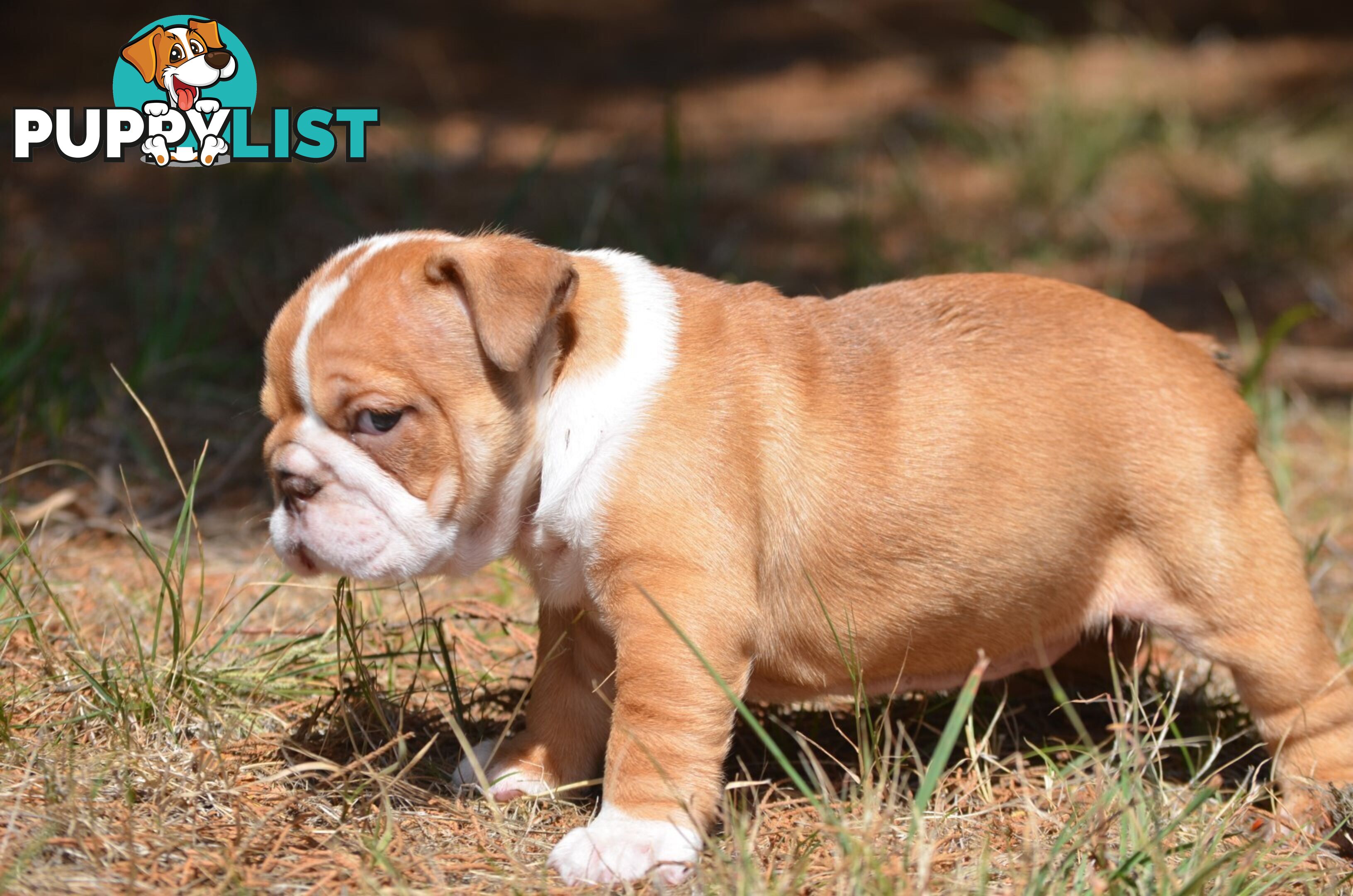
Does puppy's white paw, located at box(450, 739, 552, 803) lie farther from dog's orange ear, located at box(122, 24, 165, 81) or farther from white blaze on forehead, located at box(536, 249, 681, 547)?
dog's orange ear, located at box(122, 24, 165, 81)

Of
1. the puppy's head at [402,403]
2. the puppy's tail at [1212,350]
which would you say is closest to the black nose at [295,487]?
the puppy's head at [402,403]

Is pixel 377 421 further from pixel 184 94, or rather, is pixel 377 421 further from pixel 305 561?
pixel 184 94

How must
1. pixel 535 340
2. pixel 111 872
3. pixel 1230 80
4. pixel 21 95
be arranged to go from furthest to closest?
pixel 1230 80, pixel 21 95, pixel 535 340, pixel 111 872

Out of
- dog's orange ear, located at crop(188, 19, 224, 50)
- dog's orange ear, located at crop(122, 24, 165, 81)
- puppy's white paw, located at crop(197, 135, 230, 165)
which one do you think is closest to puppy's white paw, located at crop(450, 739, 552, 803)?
dog's orange ear, located at crop(122, 24, 165, 81)

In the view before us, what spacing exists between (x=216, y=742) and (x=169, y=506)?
73.2 inches

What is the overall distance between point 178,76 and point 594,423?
3.37m

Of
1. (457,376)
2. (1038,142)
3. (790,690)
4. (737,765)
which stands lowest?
(737,765)

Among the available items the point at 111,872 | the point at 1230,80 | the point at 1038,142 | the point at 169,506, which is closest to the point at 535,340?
the point at 111,872

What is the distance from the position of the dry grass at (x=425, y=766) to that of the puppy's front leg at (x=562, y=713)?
10 centimetres

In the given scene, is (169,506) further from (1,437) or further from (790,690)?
(790,690)

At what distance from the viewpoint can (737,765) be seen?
3.70 m

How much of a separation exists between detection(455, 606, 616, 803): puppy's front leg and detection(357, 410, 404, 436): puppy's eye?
745 millimetres

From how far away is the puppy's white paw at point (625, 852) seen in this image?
9.55 ft

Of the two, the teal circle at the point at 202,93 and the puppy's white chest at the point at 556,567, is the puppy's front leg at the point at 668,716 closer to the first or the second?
the puppy's white chest at the point at 556,567
